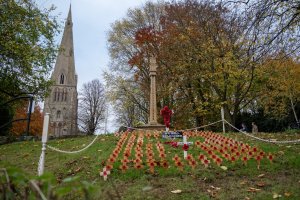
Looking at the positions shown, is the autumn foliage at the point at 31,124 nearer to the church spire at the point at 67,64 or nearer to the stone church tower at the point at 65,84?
the stone church tower at the point at 65,84

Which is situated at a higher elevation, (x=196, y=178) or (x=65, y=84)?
(x=65, y=84)

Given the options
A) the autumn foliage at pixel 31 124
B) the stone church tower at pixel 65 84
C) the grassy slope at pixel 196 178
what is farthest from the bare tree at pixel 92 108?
the grassy slope at pixel 196 178

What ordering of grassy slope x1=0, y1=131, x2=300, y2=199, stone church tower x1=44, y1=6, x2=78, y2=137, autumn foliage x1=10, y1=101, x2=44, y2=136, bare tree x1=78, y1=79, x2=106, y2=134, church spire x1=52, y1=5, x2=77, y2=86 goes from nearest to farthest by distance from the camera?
grassy slope x1=0, y1=131, x2=300, y2=199 < autumn foliage x1=10, y1=101, x2=44, y2=136 < bare tree x1=78, y1=79, x2=106, y2=134 < stone church tower x1=44, y1=6, x2=78, y2=137 < church spire x1=52, y1=5, x2=77, y2=86

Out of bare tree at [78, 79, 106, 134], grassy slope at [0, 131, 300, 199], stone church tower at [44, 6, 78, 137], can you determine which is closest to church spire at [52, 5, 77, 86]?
stone church tower at [44, 6, 78, 137]

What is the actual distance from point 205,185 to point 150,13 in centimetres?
2577

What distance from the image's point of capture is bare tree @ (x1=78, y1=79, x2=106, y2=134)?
49.4 meters

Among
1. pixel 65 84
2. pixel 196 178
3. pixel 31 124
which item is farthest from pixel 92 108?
pixel 196 178

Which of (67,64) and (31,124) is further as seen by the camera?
(67,64)

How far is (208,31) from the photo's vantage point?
21078mm

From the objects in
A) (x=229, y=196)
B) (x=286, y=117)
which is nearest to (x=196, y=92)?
(x=286, y=117)

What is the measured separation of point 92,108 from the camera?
50812mm

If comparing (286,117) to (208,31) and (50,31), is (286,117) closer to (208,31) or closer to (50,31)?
(208,31)

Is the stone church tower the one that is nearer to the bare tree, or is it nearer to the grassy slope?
the bare tree

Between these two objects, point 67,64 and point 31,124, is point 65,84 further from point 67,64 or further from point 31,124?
point 31,124
